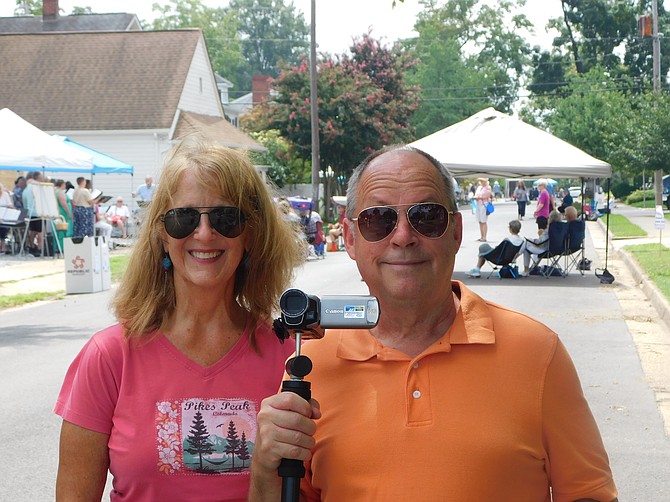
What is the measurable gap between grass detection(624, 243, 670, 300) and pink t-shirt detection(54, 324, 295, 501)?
11883mm

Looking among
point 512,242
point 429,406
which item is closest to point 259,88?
point 512,242

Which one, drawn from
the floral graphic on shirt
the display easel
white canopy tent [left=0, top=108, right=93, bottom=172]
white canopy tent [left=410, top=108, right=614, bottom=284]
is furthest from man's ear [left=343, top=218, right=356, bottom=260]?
the display easel

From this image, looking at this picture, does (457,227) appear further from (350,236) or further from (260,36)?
(260,36)

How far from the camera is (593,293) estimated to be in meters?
16.2

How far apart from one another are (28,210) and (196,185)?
21822 millimetres

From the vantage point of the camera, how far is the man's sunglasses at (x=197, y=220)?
3096 mm

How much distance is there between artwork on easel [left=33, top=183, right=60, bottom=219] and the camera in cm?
2306

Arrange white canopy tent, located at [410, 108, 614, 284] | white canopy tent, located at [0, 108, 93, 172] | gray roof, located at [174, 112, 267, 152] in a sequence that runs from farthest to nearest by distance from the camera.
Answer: gray roof, located at [174, 112, 267, 152] → white canopy tent, located at [0, 108, 93, 172] → white canopy tent, located at [410, 108, 614, 284]

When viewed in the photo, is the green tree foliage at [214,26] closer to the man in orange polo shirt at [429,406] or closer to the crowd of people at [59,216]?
the crowd of people at [59,216]

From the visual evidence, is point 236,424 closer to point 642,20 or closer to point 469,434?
point 469,434

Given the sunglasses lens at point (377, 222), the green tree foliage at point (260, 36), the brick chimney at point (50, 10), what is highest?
the green tree foliage at point (260, 36)

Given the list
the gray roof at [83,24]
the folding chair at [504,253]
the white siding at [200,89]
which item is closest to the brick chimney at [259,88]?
the gray roof at [83,24]

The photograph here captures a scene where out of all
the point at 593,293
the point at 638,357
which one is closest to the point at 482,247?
the point at 593,293

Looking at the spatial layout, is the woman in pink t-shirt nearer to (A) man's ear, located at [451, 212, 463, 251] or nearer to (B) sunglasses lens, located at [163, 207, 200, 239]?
(B) sunglasses lens, located at [163, 207, 200, 239]
